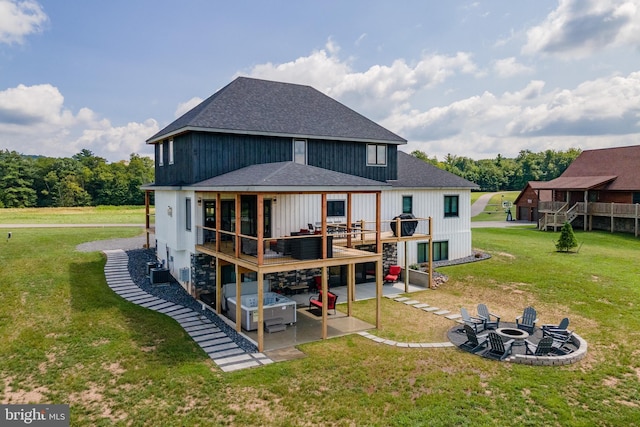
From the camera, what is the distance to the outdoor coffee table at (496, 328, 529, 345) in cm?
1266

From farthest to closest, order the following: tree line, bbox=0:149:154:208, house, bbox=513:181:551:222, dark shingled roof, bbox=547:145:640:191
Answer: tree line, bbox=0:149:154:208 → house, bbox=513:181:551:222 → dark shingled roof, bbox=547:145:640:191

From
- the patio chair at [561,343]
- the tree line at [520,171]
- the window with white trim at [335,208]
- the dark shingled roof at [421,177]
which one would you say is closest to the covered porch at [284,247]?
the window with white trim at [335,208]

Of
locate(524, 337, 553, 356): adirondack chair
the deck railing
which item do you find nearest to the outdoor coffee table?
locate(524, 337, 553, 356): adirondack chair

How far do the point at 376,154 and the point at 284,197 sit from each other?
20.1ft

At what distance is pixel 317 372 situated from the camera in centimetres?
1118

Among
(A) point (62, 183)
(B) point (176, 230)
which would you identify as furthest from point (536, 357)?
(A) point (62, 183)

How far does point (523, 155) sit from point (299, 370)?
4025 inches

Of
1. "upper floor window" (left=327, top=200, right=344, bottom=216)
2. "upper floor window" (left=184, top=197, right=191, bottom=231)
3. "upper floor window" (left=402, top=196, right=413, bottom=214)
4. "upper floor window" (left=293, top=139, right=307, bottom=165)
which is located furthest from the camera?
"upper floor window" (left=402, top=196, right=413, bottom=214)

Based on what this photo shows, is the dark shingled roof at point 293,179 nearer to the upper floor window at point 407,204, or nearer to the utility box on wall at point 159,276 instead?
the utility box on wall at point 159,276

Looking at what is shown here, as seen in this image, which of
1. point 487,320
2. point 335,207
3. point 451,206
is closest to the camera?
point 487,320

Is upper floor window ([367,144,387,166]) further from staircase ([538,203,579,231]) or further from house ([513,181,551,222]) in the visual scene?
house ([513,181,551,222])

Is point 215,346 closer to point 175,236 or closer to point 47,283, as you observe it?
point 175,236

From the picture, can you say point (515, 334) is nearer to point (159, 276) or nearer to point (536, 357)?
point (536, 357)

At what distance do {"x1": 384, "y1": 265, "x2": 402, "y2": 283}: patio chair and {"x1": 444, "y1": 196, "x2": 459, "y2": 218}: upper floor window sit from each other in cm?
485
